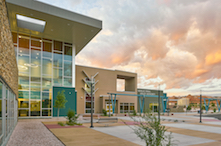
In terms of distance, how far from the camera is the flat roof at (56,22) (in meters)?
18.9

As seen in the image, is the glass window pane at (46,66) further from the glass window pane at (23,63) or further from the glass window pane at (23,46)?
the glass window pane at (23,46)

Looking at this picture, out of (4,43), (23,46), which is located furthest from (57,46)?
(4,43)

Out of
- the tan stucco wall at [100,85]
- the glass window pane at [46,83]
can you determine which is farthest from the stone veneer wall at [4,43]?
the tan stucco wall at [100,85]

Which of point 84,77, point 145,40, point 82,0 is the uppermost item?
point 82,0

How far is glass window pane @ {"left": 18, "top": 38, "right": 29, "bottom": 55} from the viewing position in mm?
23394

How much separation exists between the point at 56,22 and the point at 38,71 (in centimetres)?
719

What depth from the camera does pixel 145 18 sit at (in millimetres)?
25609

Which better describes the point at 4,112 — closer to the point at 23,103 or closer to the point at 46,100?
the point at 23,103

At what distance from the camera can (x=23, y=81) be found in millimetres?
23156

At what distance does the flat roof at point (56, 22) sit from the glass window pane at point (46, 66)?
333 centimetres

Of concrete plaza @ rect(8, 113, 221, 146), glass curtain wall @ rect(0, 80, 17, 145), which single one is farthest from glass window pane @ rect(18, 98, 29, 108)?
glass curtain wall @ rect(0, 80, 17, 145)

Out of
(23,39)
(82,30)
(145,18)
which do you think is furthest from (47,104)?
(145,18)

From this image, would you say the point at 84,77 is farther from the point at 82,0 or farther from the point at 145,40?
the point at 82,0

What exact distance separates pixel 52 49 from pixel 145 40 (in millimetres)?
16803
